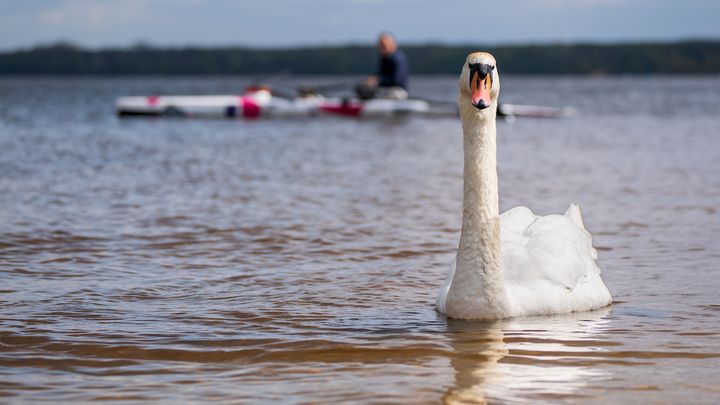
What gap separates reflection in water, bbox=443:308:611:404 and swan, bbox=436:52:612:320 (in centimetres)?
11

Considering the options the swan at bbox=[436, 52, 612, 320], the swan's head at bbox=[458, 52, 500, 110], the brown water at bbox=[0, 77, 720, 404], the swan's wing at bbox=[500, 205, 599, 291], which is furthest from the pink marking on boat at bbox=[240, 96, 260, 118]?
the swan's head at bbox=[458, 52, 500, 110]

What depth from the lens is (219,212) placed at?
1239cm

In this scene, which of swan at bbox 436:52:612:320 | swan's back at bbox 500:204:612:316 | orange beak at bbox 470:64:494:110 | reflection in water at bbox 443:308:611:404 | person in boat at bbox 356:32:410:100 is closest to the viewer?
reflection in water at bbox 443:308:611:404

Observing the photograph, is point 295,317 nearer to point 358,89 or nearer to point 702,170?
point 702,170

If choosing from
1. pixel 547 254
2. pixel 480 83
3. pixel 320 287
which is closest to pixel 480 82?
pixel 480 83

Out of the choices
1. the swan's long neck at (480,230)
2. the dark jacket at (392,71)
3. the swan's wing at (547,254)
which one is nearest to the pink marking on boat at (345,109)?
the dark jacket at (392,71)

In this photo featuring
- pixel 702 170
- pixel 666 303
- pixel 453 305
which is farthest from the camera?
pixel 702 170

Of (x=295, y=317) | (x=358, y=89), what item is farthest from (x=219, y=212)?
(x=358, y=89)

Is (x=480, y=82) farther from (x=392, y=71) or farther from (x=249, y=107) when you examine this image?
(x=249, y=107)

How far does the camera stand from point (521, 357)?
236 inches

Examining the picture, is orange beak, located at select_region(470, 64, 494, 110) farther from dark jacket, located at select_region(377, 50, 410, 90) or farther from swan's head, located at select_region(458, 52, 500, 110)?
dark jacket, located at select_region(377, 50, 410, 90)

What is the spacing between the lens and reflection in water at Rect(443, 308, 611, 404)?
5.36 meters

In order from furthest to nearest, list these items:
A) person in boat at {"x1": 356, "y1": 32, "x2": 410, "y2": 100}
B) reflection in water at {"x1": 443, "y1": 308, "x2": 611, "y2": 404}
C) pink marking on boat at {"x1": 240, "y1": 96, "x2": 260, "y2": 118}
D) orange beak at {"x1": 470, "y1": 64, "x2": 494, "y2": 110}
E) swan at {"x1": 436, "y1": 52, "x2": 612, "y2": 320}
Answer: pink marking on boat at {"x1": 240, "y1": 96, "x2": 260, "y2": 118} < person in boat at {"x1": 356, "y1": 32, "x2": 410, "y2": 100} < swan at {"x1": 436, "y1": 52, "x2": 612, "y2": 320} < orange beak at {"x1": 470, "y1": 64, "x2": 494, "y2": 110} < reflection in water at {"x1": 443, "y1": 308, "x2": 611, "y2": 404}

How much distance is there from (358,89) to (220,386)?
2655 cm
